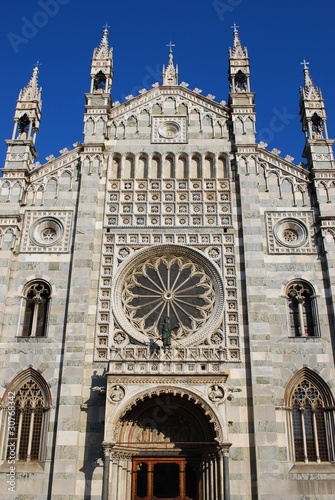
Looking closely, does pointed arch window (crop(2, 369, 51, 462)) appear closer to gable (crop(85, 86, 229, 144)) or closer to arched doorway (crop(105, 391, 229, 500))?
arched doorway (crop(105, 391, 229, 500))

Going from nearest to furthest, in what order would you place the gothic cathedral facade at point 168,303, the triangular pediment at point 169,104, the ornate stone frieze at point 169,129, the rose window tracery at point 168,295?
1. the gothic cathedral facade at point 168,303
2. the rose window tracery at point 168,295
3. the ornate stone frieze at point 169,129
4. the triangular pediment at point 169,104

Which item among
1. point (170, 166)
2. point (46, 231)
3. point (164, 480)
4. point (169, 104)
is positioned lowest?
point (164, 480)

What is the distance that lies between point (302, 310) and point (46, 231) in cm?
1127

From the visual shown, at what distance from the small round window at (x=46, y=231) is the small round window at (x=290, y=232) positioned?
924 centimetres

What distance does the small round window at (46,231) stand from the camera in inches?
891

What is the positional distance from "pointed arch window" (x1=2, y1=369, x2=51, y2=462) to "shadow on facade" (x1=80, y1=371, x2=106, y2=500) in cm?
155

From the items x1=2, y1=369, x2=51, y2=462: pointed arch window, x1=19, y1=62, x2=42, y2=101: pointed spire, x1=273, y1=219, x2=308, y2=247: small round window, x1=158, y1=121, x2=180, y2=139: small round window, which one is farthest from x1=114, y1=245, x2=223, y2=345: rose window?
x1=19, y1=62, x2=42, y2=101: pointed spire

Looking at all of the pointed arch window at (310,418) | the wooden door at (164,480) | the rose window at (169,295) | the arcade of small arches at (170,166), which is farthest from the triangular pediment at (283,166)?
the wooden door at (164,480)

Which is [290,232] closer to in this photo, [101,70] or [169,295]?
[169,295]

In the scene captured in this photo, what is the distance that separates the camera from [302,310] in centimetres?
2120

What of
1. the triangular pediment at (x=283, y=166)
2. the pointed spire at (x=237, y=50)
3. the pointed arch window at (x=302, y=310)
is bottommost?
the pointed arch window at (x=302, y=310)

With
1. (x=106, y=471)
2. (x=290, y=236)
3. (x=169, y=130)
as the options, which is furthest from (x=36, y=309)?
(x=290, y=236)

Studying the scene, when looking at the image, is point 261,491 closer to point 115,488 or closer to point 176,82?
point 115,488

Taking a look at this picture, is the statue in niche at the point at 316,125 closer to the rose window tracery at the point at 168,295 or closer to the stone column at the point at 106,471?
the rose window tracery at the point at 168,295
